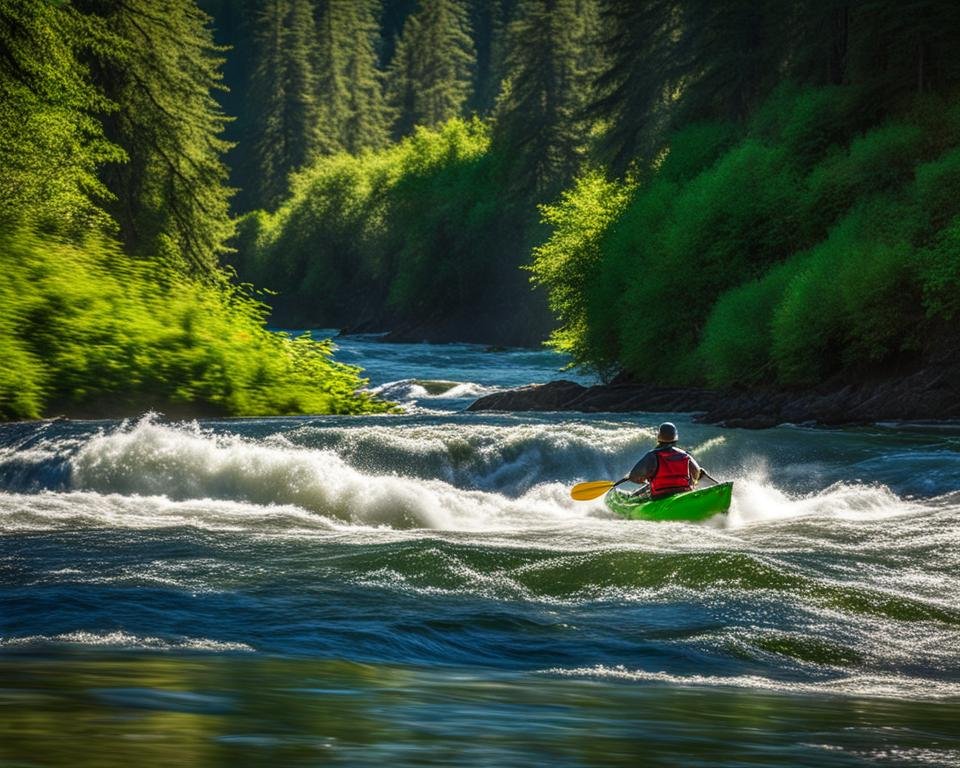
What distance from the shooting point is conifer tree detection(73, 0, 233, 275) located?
3406 centimetres

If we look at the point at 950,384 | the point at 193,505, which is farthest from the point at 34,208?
the point at 950,384

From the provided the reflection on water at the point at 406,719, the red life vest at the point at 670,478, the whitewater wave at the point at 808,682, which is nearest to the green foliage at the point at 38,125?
the red life vest at the point at 670,478

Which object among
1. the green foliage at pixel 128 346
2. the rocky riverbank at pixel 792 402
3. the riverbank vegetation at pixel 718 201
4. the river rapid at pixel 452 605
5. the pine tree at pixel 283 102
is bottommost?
the river rapid at pixel 452 605

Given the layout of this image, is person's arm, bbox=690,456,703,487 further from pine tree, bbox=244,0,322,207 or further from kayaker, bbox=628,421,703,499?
pine tree, bbox=244,0,322,207

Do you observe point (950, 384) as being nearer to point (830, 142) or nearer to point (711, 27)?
point (830, 142)

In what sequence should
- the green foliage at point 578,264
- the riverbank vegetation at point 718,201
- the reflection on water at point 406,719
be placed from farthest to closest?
the green foliage at point 578,264 → the riverbank vegetation at point 718,201 → the reflection on water at point 406,719

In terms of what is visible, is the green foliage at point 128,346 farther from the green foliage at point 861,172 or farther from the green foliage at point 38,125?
the green foliage at point 861,172

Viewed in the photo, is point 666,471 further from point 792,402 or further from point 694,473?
point 792,402

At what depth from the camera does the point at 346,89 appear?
360 ft

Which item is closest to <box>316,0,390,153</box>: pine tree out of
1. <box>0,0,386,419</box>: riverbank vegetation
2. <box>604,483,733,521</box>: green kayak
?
<box>0,0,386,419</box>: riverbank vegetation

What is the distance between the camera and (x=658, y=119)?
4872cm

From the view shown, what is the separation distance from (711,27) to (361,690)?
40.3 m

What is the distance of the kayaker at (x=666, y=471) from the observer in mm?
16953

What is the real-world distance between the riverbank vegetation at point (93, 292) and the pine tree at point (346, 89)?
238 feet
